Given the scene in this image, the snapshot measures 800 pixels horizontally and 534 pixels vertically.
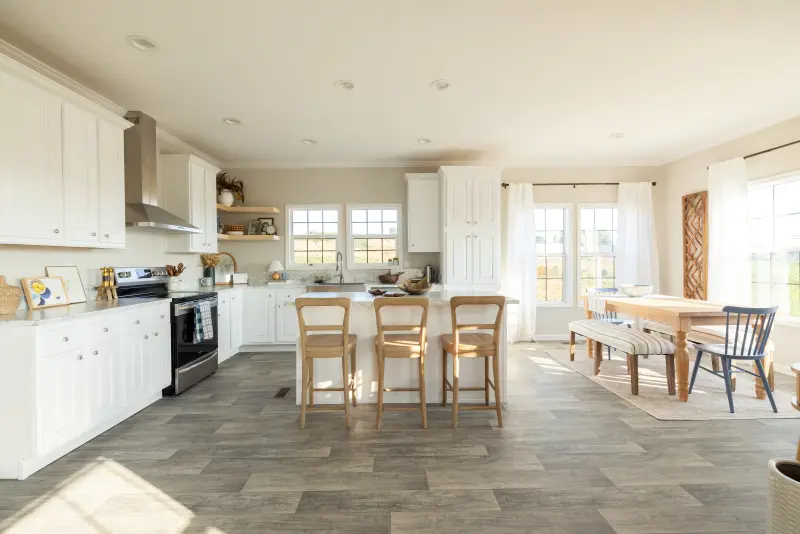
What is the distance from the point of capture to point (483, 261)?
521 cm

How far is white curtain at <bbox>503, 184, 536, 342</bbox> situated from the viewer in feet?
18.2

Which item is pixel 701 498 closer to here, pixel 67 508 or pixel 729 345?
pixel 729 345

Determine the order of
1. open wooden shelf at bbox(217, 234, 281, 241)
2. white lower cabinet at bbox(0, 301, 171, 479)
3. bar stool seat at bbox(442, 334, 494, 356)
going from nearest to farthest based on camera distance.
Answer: white lower cabinet at bbox(0, 301, 171, 479), bar stool seat at bbox(442, 334, 494, 356), open wooden shelf at bbox(217, 234, 281, 241)

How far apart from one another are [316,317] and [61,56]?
2.73 meters

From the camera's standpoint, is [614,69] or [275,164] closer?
[614,69]

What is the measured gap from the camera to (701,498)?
1.93 meters

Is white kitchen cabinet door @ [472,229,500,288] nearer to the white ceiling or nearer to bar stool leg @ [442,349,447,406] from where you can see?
the white ceiling

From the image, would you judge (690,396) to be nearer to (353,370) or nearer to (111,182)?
(353,370)

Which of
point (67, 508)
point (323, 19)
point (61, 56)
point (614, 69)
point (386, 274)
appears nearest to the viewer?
point (67, 508)

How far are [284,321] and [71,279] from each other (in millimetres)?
2431

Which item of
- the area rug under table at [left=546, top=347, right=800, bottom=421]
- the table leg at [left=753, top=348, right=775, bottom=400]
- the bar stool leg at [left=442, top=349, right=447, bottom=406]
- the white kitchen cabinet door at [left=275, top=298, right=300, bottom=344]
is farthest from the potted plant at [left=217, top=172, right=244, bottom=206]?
the table leg at [left=753, top=348, right=775, bottom=400]

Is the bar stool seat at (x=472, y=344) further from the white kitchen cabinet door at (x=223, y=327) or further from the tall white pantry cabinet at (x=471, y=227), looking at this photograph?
the white kitchen cabinet door at (x=223, y=327)

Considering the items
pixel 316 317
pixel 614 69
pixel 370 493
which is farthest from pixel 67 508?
pixel 614 69

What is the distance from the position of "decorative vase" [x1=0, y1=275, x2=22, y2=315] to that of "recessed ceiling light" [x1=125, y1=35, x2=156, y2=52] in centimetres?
179
